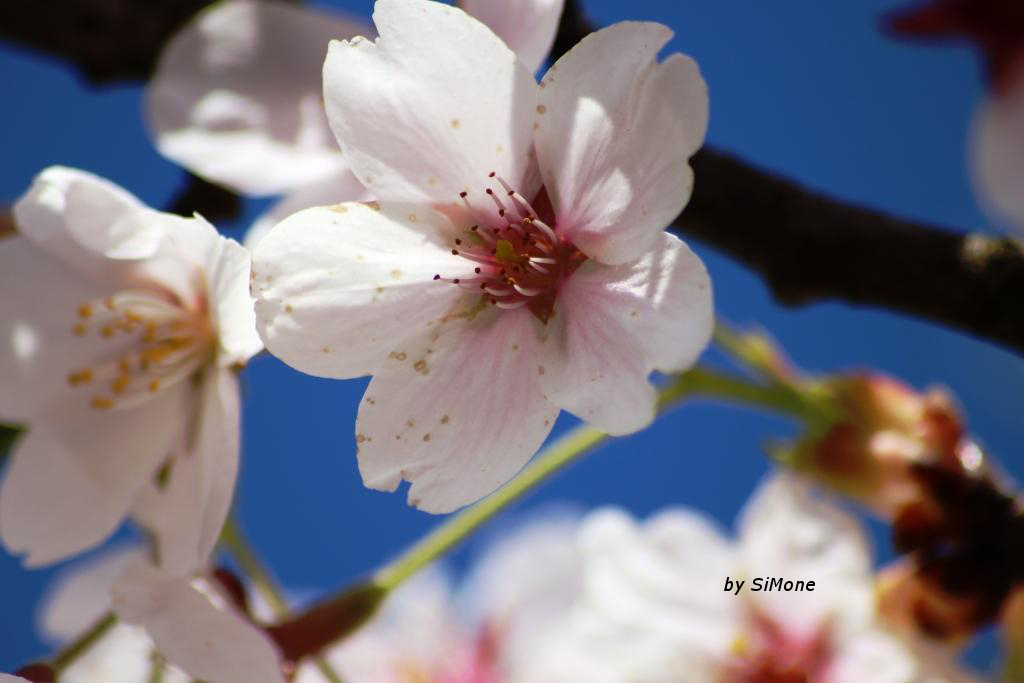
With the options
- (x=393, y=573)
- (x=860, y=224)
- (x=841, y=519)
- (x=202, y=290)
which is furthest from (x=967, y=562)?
(x=202, y=290)

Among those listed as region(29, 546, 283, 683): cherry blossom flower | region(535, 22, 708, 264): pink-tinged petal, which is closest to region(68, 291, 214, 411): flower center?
region(29, 546, 283, 683): cherry blossom flower

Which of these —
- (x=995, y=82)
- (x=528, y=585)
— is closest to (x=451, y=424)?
(x=995, y=82)

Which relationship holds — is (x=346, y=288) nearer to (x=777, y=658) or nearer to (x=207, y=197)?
(x=207, y=197)

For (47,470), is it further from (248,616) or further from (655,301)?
(655,301)

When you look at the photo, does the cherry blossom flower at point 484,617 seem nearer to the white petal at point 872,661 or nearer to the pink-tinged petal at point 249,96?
the white petal at point 872,661

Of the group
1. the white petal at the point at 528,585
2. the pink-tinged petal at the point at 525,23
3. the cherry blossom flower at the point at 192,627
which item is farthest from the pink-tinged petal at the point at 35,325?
the white petal at the point at 528,585
